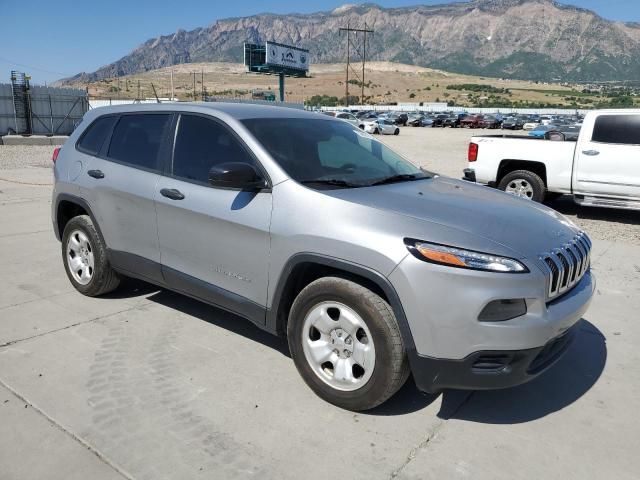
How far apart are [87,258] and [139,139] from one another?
1.23 meters

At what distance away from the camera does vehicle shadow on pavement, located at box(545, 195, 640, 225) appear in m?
9.41

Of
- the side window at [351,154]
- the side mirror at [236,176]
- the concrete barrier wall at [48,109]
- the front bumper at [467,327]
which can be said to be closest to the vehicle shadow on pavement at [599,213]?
the side window at [351,154]

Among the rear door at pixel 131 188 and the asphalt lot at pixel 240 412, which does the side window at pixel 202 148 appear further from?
the asphalt lot at pixel 240 412

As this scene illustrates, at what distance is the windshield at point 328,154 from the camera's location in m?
3.54

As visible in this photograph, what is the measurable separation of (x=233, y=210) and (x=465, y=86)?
17183 cm

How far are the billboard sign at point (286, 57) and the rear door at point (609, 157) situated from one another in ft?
188

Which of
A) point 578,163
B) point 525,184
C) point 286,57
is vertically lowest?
point 525,184

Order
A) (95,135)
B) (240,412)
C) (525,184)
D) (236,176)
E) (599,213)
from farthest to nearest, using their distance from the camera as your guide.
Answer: (599,213) → (525,184) → (95,135) → (236,176) → (240,412)

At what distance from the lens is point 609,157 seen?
8789mm

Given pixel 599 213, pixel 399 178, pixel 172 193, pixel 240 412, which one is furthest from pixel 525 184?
pixel 240 412

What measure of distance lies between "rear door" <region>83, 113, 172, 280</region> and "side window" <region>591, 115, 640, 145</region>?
7.47 metres

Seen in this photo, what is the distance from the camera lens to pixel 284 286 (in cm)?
332

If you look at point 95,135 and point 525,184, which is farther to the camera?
point 525,184

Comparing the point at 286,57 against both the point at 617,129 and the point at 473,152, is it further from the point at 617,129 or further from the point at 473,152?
the point at 617,129
